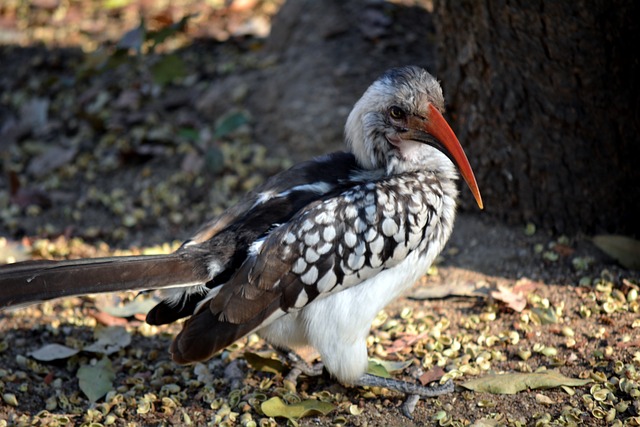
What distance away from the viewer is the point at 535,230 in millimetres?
4508

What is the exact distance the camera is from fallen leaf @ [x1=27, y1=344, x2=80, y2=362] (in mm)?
3877

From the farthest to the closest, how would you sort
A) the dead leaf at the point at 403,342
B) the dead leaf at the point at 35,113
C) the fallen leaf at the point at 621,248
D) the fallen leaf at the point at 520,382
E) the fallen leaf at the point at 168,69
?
1. the dead leaf at the point at 35,113
2. the fallen leaf at the point at 168,69
3. the fallen leaf at the point at 621,248
4. the dead leaf at the point at 403,342
5. the fallen leaf at the point at 520,382

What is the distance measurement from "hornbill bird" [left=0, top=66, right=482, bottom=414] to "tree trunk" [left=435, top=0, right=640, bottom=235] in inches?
35.7

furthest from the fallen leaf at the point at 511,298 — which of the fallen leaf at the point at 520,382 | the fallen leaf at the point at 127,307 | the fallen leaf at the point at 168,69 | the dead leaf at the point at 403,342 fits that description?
the fallen leaf at the point at 168,69

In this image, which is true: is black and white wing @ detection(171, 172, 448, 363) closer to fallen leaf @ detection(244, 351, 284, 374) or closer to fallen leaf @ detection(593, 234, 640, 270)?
fallen leaf @ detection(244, 351, 284, 374)

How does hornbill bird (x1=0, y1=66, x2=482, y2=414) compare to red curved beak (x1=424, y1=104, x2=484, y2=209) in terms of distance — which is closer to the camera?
hornbill bird (x1=0, y1=66, x2=482, y2=414)

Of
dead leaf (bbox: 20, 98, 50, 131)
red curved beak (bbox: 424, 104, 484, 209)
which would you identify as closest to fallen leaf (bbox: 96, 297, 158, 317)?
red curved beak (bbox: 424, 104, 484, 209)

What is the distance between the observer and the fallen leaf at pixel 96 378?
363 centimetres

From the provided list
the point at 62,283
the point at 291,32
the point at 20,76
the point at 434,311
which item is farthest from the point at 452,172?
the point at 20,76

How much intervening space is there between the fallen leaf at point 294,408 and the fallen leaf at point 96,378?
0.78m

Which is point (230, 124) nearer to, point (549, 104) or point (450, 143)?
point (549, 104)

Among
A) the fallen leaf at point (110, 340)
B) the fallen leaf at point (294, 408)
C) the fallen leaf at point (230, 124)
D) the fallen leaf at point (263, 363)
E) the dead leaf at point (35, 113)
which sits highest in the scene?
the fallen leaf at point (230, 124)

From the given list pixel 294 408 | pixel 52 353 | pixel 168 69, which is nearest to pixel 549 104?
pixel 294 408

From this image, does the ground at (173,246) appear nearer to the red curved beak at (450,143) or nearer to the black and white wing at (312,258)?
the black and white wing at (312,258)
